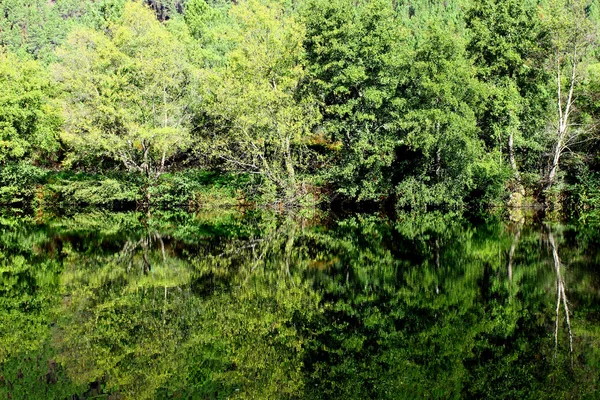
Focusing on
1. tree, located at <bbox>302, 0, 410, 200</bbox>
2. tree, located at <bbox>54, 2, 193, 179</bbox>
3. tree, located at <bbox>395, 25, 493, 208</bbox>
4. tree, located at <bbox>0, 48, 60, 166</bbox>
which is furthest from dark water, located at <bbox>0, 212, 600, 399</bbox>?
tree, located at <bbox>0, 48, 60, 166</bbox>

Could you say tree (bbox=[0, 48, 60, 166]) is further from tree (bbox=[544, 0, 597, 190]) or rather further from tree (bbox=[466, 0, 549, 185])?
tree (bbox=[544, 0, 597, 190])

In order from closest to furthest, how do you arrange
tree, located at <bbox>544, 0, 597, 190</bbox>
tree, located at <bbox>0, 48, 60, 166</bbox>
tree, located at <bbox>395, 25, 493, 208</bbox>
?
tree, located at <bbox>395, 25, 493, 208</bbox> < tree, located at <bbox>544, 0, 597, 190</bbox> < tree, located at <bbox>0, 48, 60, 166</bbox>

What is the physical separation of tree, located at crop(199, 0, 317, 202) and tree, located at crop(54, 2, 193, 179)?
3.54 metres

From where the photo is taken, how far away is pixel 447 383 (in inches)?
333

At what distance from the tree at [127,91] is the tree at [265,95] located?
3.54 meters

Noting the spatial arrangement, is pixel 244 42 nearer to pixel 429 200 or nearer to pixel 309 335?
pixel 429 200

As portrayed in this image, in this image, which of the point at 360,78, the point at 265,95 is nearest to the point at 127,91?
the point at 265,95

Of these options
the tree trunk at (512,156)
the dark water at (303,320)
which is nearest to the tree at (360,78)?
the tree trunk at (512,156)

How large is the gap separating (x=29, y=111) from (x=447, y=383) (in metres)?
39.8

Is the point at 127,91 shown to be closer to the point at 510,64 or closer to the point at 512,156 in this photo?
the point at 510,64

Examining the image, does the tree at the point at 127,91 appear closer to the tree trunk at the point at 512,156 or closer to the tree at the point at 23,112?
the tree at the point at 23,112

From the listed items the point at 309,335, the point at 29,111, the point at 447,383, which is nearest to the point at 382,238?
the point at 309,335

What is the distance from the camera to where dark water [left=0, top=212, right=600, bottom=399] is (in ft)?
28.5

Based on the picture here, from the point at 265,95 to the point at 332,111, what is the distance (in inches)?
182
